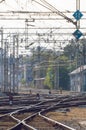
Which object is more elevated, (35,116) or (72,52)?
(72,52)

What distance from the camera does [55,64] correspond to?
8512 centimetres

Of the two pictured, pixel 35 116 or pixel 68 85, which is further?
pixel 68 85

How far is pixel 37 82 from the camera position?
109062 mm

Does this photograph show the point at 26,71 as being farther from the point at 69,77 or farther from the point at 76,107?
the point at 76,107

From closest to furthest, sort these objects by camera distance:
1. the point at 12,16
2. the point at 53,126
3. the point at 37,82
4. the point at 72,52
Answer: the point at 53,126 → the point at 12,16 → the point at 72,52 → the point at 37,82

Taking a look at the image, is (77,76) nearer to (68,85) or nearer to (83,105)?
(68,85)

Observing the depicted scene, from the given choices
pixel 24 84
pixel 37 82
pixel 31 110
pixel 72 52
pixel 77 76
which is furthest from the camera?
pixel 24 84

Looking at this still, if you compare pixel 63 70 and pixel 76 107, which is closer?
pixel 76 107

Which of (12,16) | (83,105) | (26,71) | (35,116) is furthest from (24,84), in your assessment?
(35,116)

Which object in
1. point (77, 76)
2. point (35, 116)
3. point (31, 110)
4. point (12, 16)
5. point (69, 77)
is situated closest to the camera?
point (35, 116)

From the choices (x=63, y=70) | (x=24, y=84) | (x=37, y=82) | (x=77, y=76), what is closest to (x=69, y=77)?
(x=63, y=70)

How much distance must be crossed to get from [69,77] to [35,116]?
63.3m

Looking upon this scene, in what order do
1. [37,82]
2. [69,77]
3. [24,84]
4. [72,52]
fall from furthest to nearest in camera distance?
[24,84], [37,82], [72,52], [69,77]

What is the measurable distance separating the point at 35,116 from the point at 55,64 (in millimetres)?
64599
